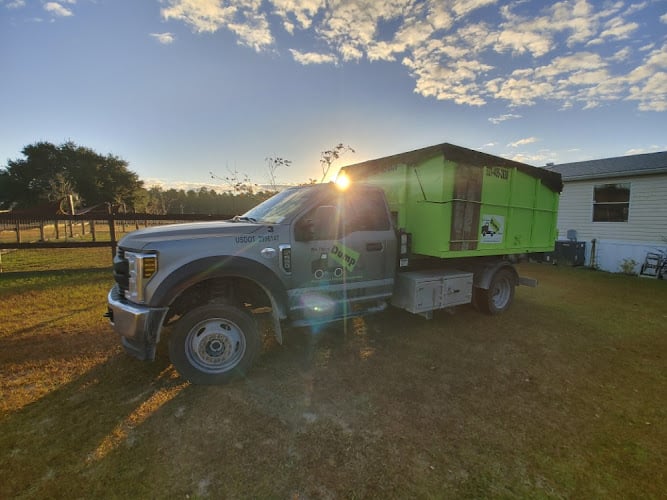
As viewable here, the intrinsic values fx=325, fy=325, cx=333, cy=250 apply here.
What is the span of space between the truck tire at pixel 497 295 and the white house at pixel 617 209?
27.8 feet

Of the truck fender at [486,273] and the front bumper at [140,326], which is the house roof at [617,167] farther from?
the front bumper at [140,326]

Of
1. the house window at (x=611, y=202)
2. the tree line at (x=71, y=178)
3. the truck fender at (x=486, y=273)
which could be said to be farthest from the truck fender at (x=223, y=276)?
the tree line at (x=71, y=178)

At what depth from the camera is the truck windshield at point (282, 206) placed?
13.7ft

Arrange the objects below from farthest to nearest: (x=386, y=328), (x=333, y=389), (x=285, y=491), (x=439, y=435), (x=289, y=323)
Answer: (x=386, y=328)
(x=289, y=323)
(x=333, y=389)
(x=439, y=435)
(x=285, y=491)

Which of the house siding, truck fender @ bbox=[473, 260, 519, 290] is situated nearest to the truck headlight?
truck fender @ bbox=[473, 260, 519, 290]

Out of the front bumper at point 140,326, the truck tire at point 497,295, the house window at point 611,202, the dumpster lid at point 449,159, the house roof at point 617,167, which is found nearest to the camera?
the front bumper at point 140,326

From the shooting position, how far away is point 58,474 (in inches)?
89.9

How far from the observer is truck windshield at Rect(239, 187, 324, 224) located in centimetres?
418

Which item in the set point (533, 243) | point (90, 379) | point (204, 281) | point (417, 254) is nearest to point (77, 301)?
point (90, 379)

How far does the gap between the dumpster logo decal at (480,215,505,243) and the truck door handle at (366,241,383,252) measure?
2.08 meters

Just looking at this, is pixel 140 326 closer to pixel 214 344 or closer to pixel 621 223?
pixel 214 344

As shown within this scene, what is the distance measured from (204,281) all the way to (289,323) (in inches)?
45.1

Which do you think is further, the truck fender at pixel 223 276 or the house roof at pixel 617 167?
the house roof at pixel 617 167

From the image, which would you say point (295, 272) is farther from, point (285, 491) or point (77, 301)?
point (77, 301)
